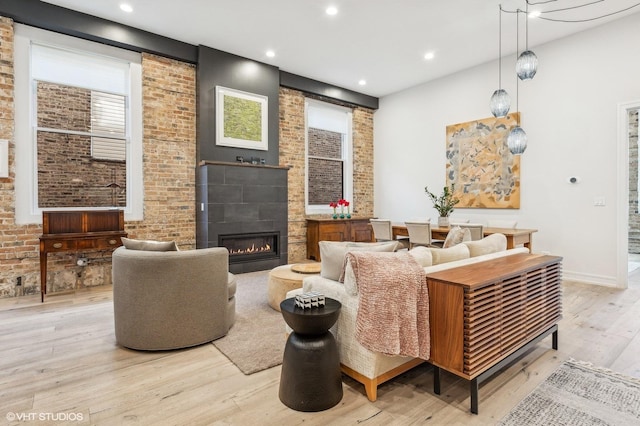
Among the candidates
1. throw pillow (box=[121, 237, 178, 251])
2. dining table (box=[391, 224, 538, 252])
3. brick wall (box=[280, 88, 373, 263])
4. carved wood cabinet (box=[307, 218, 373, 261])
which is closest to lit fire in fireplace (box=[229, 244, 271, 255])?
brick wall (box=[280, 88, 373, 263])

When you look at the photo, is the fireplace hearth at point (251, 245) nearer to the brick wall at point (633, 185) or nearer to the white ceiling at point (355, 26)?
the white ceiling at point (355, 26)

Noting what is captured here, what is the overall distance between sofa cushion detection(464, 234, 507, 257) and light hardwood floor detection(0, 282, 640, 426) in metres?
0.85

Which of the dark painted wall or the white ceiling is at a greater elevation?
the white ceiling

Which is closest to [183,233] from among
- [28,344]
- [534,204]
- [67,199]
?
[67,199]

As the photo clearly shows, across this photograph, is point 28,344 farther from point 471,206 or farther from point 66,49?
point 471,206

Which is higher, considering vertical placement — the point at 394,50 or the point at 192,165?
the point at 394,50

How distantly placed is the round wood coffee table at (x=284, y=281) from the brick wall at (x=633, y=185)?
777cm

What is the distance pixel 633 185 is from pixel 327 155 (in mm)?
6714

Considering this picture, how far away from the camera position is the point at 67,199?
4.88m

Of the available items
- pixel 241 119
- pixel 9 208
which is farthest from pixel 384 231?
pixel 9 208

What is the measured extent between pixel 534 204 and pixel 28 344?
6.59 meters

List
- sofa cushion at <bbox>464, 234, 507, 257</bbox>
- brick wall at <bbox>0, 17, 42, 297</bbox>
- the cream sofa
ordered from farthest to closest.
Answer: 1. brick wall at <bbox>0, 17, 42, 297</bbox>
2. sofa cushion at <bbox>464, 234, 507, 257</bbox>
3. the cream sofa

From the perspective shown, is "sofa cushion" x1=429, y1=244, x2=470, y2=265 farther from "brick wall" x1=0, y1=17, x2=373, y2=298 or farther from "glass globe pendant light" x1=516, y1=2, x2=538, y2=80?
"brick wall" x1=0, y1=17, x2=373, y2=298

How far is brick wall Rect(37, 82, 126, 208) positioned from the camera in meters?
4.63
